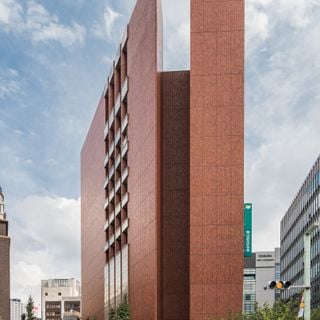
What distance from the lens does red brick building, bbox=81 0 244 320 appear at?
49312 millimetres

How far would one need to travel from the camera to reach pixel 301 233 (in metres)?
111

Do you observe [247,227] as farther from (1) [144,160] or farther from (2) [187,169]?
(1) [144,160]

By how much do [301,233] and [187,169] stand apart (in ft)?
199

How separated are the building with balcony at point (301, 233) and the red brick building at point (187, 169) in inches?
1531

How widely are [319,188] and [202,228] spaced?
1948 inches

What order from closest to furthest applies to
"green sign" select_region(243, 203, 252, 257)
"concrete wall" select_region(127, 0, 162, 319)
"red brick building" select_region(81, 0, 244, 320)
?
"red brick building" select_region(81, 0, 244, 320)
"green sign" select_region(243, 203, 252, 257)
"concrete wall" select_region(127, 0, 162, 319)

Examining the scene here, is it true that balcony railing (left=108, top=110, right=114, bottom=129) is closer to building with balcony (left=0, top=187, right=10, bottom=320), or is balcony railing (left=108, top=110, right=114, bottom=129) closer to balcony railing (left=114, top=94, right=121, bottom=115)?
balcony railing (left=114, top=94, right=121, bottom=115)

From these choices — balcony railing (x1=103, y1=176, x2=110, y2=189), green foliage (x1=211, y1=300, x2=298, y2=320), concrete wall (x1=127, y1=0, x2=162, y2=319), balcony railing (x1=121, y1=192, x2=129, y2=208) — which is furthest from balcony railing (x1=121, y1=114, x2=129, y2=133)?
green foliage (x1=211, y1=300, x2=298, y2=320)

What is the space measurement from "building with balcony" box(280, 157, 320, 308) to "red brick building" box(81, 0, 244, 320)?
38.9 m

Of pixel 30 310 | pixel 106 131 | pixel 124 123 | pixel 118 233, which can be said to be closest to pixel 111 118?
pixel 106 131

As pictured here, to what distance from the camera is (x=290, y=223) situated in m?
127

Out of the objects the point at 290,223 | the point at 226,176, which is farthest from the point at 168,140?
the point at 290,223

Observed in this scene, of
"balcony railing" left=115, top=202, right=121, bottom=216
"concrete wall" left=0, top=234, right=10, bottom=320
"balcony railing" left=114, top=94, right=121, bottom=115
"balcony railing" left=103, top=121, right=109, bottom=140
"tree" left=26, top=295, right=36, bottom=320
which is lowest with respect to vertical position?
"tree" left=26, top=295, right=36, bottom=320

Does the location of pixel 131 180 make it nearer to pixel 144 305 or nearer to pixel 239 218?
pixel 144 305
